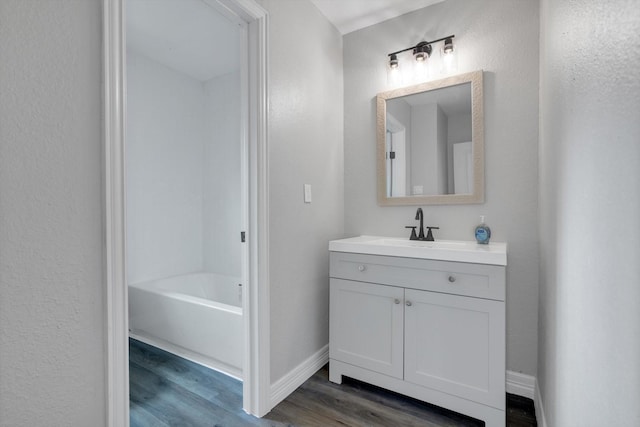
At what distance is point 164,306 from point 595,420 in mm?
2440

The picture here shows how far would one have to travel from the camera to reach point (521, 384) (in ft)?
5.94

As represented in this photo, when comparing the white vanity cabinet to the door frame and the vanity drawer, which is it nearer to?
the vanity drawer

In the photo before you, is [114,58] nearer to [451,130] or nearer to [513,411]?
[451,130]

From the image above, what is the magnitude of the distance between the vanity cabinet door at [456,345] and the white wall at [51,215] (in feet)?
4.60

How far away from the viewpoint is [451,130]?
2.01 meters

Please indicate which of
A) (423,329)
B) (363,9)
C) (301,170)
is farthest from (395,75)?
(423,329)

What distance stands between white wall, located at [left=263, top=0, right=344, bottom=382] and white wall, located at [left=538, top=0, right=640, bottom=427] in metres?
1.27

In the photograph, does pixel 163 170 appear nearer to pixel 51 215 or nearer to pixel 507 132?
pixel 51 215

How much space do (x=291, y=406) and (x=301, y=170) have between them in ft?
4.45

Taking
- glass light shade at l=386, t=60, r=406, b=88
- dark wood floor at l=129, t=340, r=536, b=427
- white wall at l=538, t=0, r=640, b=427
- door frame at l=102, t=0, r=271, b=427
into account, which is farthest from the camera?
glass light shade at l=386, t=60, r=406, b=88

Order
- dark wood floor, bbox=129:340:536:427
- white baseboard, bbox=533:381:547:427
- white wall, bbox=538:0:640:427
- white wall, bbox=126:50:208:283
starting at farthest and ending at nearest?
white wall, bbox=126:50:208:283 < dark wood floor, bbox=129:340:536:427 < white baseboard, bbox=533:381:547:427 < white wall, bbox=538:0:640:427

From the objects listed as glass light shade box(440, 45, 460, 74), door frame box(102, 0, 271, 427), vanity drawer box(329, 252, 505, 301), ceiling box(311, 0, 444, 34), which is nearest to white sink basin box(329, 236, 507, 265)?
vanity drawer box(329, 252, 505, 301)

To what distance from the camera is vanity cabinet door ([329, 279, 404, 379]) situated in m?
1.75

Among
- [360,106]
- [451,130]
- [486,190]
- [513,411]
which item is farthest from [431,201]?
[513,411]
